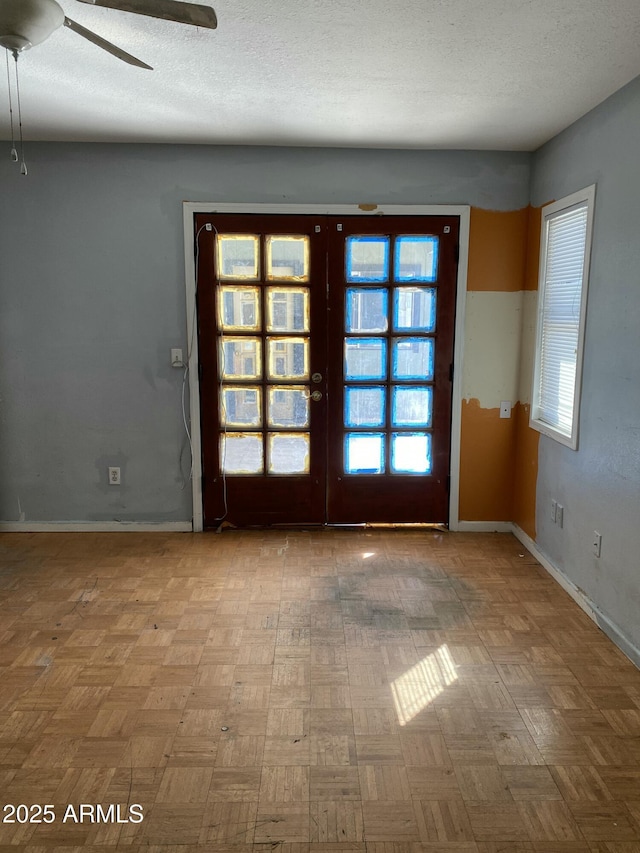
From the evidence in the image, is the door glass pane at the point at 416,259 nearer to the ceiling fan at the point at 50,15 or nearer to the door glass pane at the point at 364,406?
the door glass pane at the point at 364,406

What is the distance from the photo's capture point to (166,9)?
5.34ft

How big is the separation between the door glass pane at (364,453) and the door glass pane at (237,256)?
124cm

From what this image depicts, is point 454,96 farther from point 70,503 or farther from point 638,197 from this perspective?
point 70,503

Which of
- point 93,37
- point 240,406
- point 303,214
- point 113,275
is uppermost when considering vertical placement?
point 93,37

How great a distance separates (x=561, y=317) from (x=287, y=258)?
66.7 inches

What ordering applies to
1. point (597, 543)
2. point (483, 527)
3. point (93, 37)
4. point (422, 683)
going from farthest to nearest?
point (483, 527), point (597, 543), point (422, 683), point (93, 37)

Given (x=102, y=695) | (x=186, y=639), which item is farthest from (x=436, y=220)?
(x=102, y=695)

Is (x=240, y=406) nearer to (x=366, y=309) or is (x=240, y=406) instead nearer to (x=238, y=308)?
(x=238, y=308)

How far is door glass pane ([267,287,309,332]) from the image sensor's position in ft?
12.8

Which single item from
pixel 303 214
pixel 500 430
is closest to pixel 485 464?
pixel 500 430

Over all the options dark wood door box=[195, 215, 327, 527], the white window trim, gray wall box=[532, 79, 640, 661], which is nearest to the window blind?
the white window trim

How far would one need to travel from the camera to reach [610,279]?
Result: 2.83 meters

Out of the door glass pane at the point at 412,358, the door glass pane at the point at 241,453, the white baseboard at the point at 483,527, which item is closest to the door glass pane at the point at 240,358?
the door glass pane at the point at 241,453

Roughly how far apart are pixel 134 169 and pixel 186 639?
281cm
